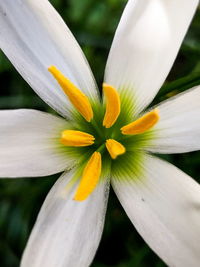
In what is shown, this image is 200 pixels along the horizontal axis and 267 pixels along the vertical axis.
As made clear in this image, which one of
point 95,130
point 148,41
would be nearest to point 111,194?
point 95,130

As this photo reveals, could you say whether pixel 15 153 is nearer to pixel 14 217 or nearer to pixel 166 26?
pixel 166 26

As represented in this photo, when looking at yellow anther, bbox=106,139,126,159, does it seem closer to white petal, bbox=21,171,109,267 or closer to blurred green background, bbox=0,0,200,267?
white petal, bbox=21,171,109,267

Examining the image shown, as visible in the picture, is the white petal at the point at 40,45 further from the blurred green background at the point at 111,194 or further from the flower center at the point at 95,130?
the blurred green background at the point at 111,194

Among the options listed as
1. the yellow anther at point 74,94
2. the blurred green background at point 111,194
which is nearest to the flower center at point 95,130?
the yellow anther at point 74,94

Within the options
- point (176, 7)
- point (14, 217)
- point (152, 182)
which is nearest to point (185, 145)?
point (152, 182)

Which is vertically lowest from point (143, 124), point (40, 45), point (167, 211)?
point (167, 211)

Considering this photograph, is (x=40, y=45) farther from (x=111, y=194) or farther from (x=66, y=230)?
(x=111, y=194)
